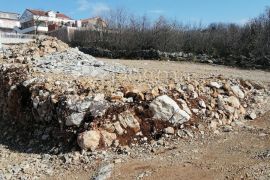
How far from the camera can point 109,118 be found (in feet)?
27.2

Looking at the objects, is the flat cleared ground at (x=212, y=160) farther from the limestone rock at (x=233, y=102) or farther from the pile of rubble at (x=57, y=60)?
the pile of rubble at (x=57, y=60)

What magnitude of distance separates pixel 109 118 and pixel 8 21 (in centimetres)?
5391

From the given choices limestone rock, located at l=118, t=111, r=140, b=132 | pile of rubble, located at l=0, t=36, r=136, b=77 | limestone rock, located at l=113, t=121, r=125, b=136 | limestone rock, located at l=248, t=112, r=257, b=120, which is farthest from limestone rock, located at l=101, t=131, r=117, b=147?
limestone rock, located at l=248, t=112, r=257, b=120

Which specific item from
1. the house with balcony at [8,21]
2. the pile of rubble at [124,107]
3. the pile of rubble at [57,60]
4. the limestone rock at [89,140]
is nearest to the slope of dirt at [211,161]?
the pile of rubble at [124,107]

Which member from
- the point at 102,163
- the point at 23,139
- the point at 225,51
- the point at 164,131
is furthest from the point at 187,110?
the point at 225,51

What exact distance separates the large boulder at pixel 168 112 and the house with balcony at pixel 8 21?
50.1 m

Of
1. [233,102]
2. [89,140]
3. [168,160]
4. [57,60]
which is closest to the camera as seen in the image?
[168,160]

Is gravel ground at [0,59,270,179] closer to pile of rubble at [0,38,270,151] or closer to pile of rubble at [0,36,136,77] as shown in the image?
pile of rubble at [0,38,270,151]

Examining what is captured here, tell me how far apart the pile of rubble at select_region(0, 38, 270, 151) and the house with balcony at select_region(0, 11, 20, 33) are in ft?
157

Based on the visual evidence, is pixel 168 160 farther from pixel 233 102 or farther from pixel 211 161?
pixel 233 102

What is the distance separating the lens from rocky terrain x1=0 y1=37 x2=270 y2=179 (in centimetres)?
769

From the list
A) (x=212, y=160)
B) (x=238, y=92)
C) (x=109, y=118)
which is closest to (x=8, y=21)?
(x=238, y=92)

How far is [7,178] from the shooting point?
289 inches

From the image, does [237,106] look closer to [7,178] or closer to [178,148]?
[178,148]
